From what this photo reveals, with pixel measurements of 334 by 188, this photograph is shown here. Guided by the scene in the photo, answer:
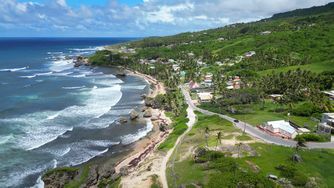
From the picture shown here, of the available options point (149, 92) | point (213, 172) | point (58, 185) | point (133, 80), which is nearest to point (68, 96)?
point (149, 92)

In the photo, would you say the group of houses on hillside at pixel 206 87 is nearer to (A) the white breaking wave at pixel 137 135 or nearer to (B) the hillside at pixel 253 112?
(B) the hillside at pixel 253 112

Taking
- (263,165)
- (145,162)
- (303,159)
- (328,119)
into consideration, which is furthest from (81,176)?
(328,119)

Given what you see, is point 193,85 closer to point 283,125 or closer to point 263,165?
point 283,125

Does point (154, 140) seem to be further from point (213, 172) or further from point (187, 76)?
point (187, 76)

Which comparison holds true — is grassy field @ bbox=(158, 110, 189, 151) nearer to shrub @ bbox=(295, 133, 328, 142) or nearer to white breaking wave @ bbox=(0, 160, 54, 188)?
white breaking wave @ bbox=(0, 160, 54, 188)

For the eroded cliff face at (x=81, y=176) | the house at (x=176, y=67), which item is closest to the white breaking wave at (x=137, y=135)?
the eroded cliff face at (x=81, y=176)
